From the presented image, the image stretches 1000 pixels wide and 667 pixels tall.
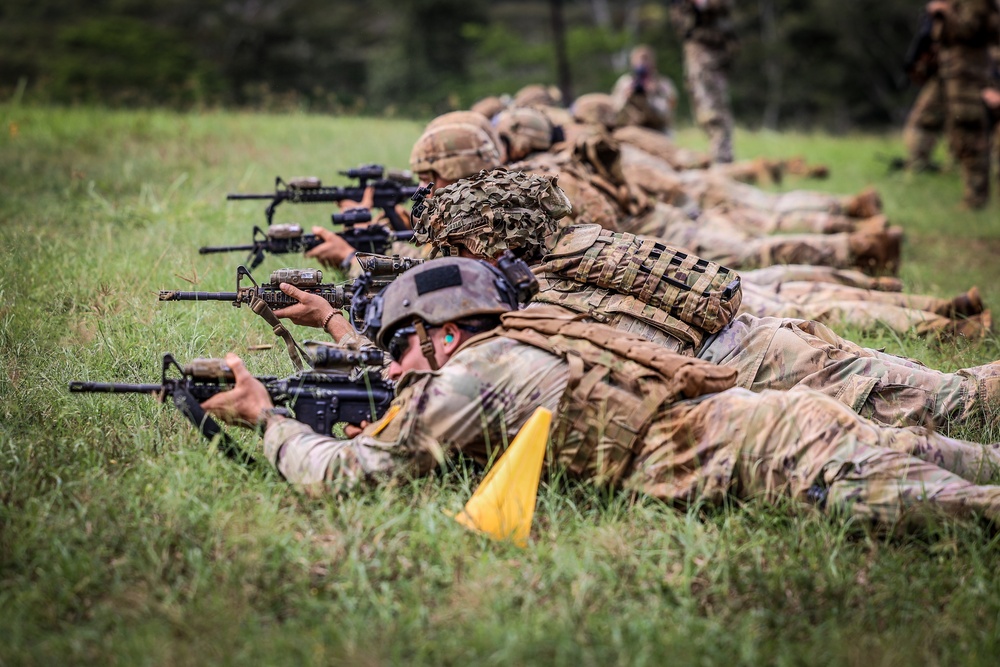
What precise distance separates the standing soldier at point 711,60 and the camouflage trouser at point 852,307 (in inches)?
281

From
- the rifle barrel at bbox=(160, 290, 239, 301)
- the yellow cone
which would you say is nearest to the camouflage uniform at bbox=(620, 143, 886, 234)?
the rifle barrel at bbox=(160, 290, 239, 301)

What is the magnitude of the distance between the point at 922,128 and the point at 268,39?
57.6 feet

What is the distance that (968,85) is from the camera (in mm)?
11117

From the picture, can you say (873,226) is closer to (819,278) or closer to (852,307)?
(819,278)

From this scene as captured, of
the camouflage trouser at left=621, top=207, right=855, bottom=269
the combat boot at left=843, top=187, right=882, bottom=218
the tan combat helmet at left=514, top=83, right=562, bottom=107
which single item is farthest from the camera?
the tan combat helmet at left=514, top=83, right=562, bottom=107

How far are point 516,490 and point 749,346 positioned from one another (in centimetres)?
145

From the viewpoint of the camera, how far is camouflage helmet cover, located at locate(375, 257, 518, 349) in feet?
11.0

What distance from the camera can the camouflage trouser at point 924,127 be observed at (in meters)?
13.0

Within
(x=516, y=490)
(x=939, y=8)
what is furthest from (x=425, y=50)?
(x=516, y=490)

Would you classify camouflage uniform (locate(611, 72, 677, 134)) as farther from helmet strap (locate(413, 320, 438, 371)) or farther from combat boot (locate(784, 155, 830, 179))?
helmet strap (locate(413, 320, 438, 371))

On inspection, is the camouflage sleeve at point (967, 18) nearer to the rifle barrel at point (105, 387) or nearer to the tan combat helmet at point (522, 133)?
the tan combat helmet at point (522, 133)

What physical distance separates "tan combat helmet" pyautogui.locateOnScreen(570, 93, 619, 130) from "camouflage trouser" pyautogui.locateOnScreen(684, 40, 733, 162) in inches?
118

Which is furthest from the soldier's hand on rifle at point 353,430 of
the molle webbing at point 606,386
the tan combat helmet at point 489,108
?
the tan combat helmet at point 489,108

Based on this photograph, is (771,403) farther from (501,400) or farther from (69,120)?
(69,120)
